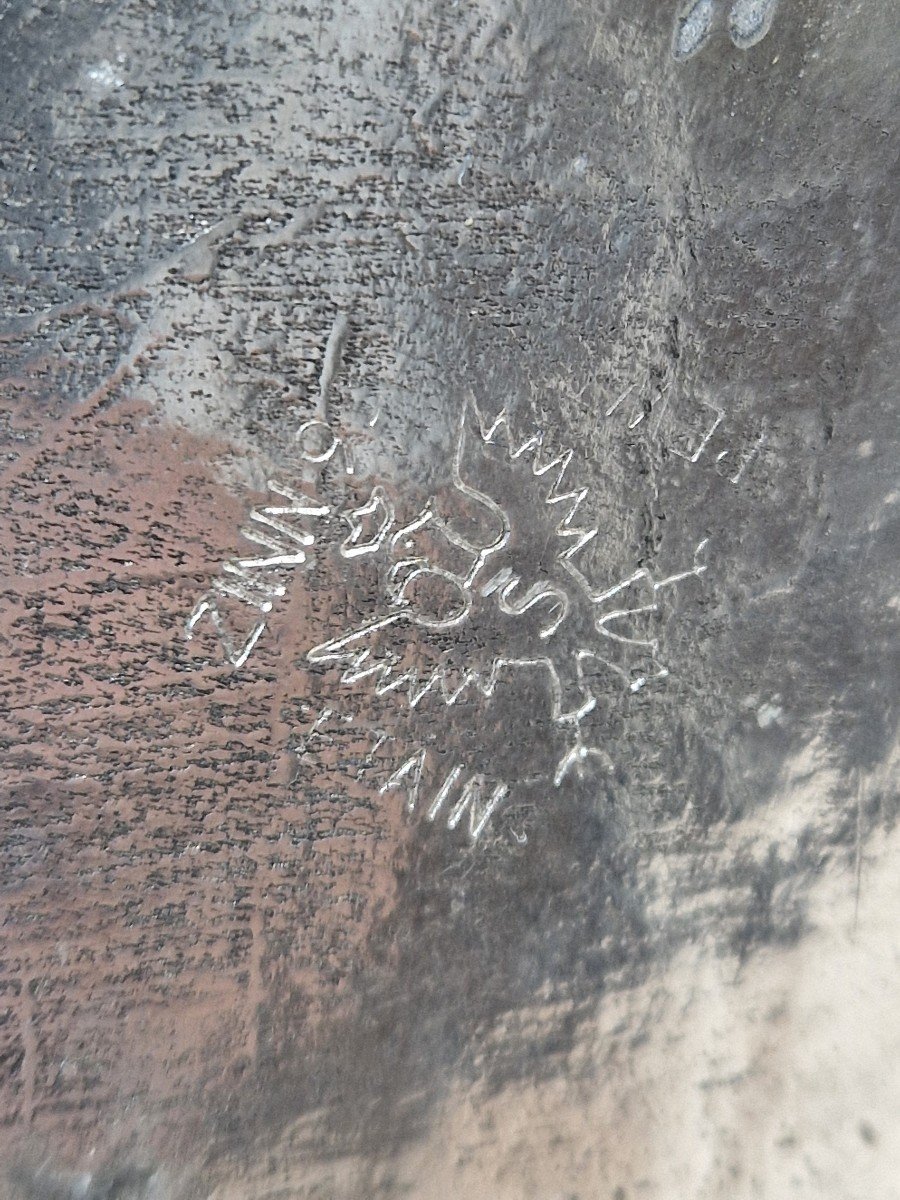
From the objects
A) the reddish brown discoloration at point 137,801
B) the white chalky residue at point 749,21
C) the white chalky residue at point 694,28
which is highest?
the white chalky residue at point 749,21

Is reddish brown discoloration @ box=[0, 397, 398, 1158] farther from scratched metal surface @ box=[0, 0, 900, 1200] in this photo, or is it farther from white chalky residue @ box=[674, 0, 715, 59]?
white chalky residue @ box=[674, 0, 715, 59]

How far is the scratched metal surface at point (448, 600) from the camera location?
0.67 metres

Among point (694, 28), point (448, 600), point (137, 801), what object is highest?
point (694, 28)

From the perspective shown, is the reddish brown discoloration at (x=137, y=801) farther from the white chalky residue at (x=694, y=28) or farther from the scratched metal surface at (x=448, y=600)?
the white chalky residue at (x=694, y=28)

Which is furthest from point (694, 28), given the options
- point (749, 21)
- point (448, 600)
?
point (448, 600)

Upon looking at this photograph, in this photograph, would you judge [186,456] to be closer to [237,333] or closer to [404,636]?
[237,333]

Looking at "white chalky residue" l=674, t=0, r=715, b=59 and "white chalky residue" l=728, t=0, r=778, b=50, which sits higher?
"white chalky residue" l=728, t=0, r=778, b=50

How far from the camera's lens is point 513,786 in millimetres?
816

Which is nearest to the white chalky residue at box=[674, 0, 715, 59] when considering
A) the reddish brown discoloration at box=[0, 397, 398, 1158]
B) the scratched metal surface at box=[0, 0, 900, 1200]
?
the scratched metal surface at box=[0, 0, 900, 1200]

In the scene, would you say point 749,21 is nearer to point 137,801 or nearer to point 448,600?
point 448,600

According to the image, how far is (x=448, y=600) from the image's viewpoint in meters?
0.78

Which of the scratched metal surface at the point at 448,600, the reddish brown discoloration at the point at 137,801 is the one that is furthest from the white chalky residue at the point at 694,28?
the reddish brown discoloration at the point at 137,801

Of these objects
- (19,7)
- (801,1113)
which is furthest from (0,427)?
(801,1113)

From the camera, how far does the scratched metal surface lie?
2.19ft
